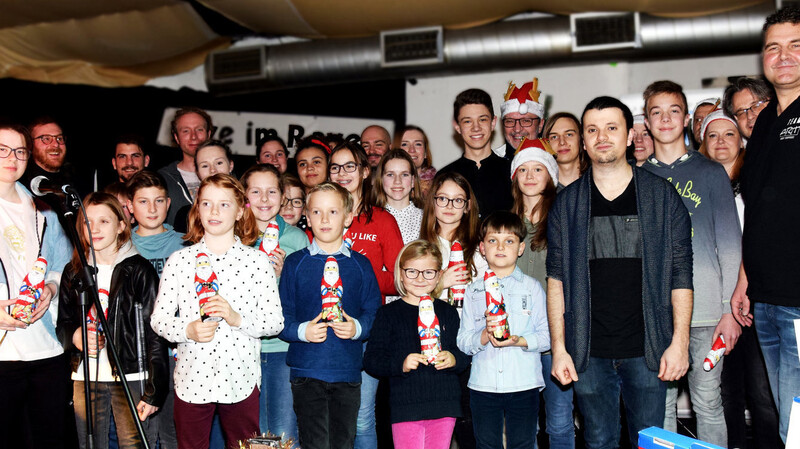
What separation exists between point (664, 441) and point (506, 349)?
40.4 inches

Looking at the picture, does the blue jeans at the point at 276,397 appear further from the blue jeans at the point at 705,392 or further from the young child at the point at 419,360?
the blue jeans at the point at 705,392

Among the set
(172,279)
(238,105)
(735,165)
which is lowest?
(172,279)

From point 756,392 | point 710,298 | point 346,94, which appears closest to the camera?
point 710,298

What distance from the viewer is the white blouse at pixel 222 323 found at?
3.16 m

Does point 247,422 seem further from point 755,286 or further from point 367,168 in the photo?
point 755,286

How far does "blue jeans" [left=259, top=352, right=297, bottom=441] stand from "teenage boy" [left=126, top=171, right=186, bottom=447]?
55cm

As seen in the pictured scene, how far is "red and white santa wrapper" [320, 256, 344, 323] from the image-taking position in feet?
Answer: 10.6

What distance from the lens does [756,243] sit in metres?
2.91

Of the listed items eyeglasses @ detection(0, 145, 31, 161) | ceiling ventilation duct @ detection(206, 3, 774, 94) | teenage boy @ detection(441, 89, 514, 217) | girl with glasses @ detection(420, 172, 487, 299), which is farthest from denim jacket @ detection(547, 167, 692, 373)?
ceiling ventilation duct @ detection(206, 3, 774, 94)

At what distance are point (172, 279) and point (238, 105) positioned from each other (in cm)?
509

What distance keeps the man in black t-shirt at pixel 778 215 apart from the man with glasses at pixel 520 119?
193 cm

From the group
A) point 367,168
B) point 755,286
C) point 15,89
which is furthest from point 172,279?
point 15,89

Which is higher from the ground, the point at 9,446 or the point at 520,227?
the point at 520,227

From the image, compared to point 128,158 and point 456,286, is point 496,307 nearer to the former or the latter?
point 456,286
